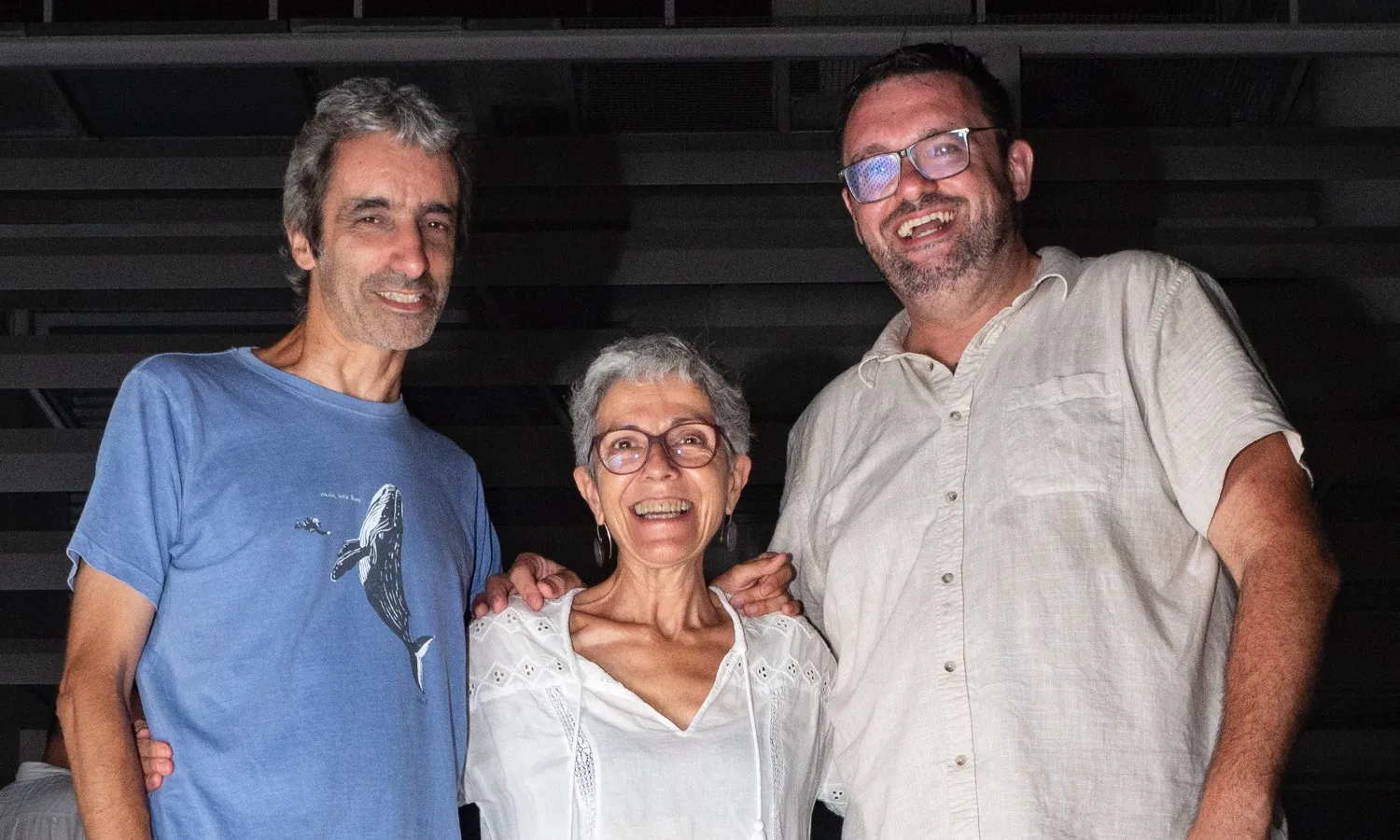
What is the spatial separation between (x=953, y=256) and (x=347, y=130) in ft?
3.44

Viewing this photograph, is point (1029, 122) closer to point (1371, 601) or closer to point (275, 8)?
point (1371, 601)

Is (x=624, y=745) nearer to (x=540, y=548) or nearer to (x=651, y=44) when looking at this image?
(x=540, y=548)

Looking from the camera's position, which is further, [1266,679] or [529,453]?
[529,453]

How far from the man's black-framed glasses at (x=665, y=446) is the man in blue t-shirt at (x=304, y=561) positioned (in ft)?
1.01

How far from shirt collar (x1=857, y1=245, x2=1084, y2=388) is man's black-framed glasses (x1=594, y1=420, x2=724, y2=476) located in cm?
31

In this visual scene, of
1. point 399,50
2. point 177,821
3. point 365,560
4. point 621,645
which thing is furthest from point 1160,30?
point 177,821

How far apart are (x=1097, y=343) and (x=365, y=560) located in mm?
1209

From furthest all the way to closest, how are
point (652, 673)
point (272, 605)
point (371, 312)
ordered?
point (652, 673) → point (371, 312) → point (272, 605)

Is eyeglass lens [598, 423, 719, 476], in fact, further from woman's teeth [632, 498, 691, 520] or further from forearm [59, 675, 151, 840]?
forearm [59, 675, 151, 840]

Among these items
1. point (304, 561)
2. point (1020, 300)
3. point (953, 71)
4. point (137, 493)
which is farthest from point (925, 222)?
point (137, 493)

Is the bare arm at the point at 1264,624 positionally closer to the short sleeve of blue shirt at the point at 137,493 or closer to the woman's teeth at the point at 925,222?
the woman's teeth at the point at 925,222

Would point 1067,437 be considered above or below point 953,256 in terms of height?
below

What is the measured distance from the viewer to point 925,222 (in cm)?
261

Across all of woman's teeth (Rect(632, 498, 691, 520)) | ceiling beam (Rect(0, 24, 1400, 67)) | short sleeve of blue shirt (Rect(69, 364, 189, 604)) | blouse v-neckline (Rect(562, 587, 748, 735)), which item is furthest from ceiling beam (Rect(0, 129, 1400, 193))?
short sleeve of blue shirt (Rect(69, 364, 189, 604))
